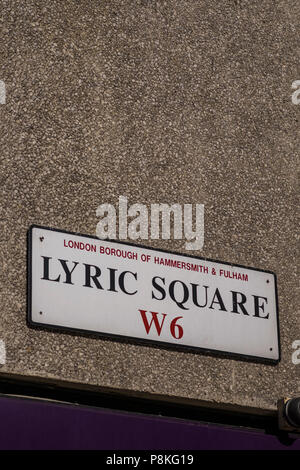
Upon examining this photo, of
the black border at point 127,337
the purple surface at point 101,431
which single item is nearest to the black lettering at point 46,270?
the black border at point 127,337

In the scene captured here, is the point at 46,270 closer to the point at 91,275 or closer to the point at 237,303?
the point at 91,275

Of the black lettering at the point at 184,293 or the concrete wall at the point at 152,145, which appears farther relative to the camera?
the black lettering at the point at 184,293

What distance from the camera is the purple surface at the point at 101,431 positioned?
4117mm

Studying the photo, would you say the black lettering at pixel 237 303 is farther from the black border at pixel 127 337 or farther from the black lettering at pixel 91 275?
the black lettering at pixel 91 275

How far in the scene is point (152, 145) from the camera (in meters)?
5.11

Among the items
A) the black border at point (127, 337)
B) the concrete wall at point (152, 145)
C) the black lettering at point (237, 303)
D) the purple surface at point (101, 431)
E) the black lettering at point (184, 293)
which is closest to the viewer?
the purple surface at point (101, 431)

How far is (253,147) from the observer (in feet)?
18.0

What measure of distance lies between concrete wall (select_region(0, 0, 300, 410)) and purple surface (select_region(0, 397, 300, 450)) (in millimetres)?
168

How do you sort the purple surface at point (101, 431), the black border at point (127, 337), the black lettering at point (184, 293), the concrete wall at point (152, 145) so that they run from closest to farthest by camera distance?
the purple surface at point (101, 431) → the black border at point (127, 337) → the concrete wall at point (152, 145) → the black lettering at point (184, 293)

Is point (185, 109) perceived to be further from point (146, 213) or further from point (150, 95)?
point (146, 213)

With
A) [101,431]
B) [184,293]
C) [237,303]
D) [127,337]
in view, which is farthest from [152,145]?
[101,431]

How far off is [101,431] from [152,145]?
1600 mm

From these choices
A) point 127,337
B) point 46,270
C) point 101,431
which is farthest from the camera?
point 127,337

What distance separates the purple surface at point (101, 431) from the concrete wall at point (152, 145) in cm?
17
